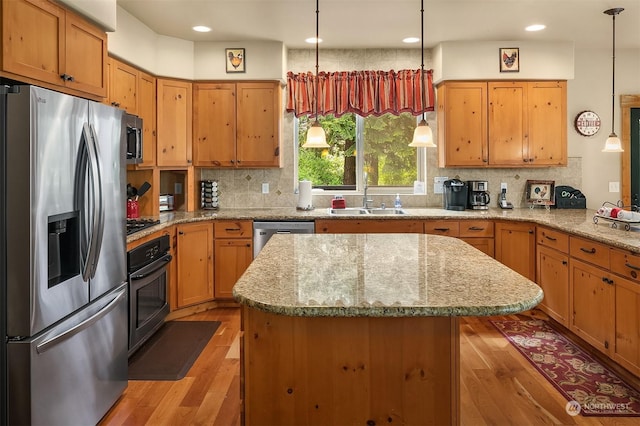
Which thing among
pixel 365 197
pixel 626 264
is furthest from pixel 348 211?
pixel 626 264

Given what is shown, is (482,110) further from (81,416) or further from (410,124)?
(81,416)

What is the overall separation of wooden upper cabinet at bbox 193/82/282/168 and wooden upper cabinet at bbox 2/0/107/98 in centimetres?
165

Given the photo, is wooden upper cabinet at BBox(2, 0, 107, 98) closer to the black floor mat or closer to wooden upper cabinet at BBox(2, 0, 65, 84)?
wooden upper cabinet at BBox(2, 0, 65, 84)

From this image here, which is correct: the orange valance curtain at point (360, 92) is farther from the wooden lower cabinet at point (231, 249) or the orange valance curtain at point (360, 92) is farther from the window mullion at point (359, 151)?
the wooden lower cabinet at point (231, 249)

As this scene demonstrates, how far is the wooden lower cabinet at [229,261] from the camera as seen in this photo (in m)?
4.36

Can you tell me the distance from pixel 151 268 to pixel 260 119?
1.95m

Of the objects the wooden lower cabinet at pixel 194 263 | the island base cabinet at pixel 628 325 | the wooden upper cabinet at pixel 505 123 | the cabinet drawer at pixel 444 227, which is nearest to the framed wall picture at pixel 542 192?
the wooden upper cabinet at pixel 505 123

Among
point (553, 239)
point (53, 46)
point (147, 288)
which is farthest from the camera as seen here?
point (553, 239)

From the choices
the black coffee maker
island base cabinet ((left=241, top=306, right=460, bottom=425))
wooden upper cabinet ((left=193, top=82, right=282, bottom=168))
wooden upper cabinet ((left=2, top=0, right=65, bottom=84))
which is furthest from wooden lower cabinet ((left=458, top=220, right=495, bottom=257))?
wooden upper cabinet ((left=2, top=0, right=65, bottom=84))

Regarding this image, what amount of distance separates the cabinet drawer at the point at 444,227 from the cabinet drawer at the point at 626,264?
1531 millimetres

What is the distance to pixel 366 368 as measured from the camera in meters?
1.58

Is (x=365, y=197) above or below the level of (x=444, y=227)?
above

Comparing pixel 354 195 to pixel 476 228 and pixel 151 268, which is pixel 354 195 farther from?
pixel 151 268

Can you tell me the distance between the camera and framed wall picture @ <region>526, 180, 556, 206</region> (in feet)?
15.9
